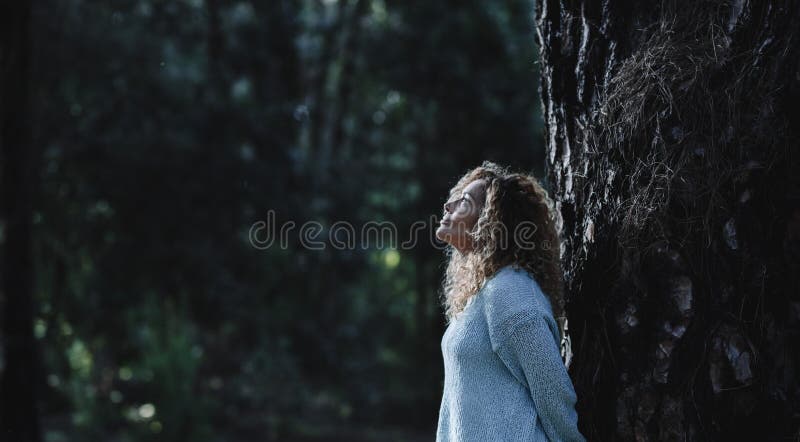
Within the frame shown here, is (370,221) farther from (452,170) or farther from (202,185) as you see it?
(202,185)

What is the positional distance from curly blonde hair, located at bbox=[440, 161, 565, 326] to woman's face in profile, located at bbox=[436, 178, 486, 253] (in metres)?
0.02

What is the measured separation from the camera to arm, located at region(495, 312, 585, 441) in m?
2.30

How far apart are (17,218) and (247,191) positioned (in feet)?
10.4

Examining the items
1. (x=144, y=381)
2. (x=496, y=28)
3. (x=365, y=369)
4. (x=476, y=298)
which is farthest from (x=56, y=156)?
(x=476, y=298)

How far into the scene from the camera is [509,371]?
239 cm

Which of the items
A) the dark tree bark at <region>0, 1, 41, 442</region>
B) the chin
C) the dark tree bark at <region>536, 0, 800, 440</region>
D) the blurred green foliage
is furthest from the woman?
the blurred green foliage

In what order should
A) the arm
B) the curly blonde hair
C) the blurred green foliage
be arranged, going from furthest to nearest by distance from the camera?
the blurred green foliage
the curly blonde hair
the arm

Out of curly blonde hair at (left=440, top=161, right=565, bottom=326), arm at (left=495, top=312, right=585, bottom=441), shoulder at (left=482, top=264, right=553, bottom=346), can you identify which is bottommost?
arm at (left=495, top=312, right=585, bottom=441)

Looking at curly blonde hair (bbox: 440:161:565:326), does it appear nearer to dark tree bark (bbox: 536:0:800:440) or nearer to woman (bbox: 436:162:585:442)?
woman (bbox: 436:162:585:442)

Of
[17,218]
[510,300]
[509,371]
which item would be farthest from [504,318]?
[17,218]

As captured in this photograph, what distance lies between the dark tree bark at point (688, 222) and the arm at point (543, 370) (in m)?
0.07

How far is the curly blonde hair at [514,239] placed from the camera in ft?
8.35

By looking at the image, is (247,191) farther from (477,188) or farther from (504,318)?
(504,318)

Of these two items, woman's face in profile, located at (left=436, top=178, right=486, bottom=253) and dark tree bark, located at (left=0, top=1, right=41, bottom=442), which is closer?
woman's face in profile, located at (left=436, top=178, right=486, bottom=253)
